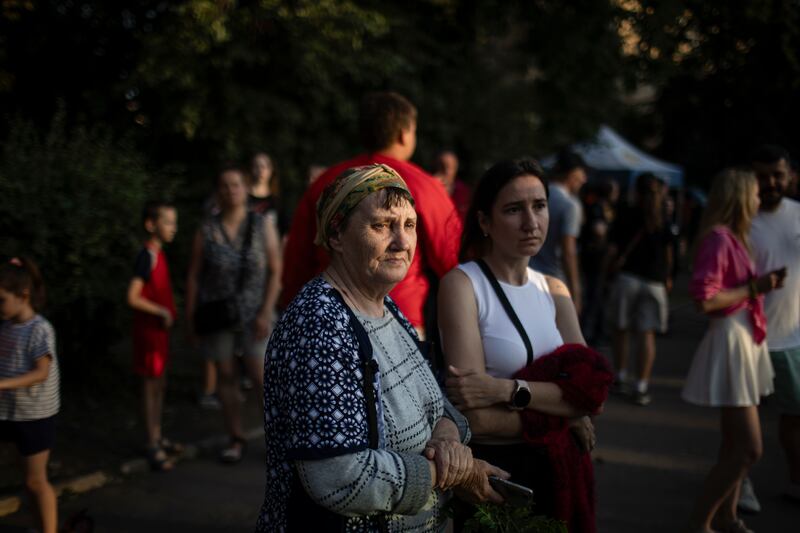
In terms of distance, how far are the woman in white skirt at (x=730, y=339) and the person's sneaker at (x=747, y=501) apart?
0.44 meters

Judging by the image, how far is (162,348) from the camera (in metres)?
5.39

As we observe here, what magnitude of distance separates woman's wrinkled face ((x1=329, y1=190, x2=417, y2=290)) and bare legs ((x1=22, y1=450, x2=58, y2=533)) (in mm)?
2576

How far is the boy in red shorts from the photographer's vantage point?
17.5 feet

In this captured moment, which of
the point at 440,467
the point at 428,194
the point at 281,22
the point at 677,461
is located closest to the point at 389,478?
the point at 440,467

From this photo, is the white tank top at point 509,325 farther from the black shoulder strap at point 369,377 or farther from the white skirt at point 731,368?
the white skirt at point 731,368

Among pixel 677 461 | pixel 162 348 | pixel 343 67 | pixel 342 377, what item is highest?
pixel 343 67

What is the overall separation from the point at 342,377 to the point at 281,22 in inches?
322

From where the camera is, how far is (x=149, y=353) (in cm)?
533

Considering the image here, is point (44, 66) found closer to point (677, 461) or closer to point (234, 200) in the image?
point (234, 200)

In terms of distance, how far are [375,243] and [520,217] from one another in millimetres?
967

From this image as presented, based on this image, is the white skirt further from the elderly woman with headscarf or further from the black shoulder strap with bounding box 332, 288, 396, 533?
the black shoulder strap with bounding box 332, 288, 396, 533

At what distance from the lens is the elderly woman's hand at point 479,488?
2.25 metres

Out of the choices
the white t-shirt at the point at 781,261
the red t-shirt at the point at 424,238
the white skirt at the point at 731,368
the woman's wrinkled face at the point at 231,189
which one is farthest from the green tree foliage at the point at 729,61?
the red t-shirt at the point at 424,238

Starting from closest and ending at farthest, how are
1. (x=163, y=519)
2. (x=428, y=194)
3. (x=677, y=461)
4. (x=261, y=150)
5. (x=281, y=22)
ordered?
(x=428, y=194) < (x=163, y=519) < (x=677, y=461) < (x=281, y=22) < (x=261, y=150)
